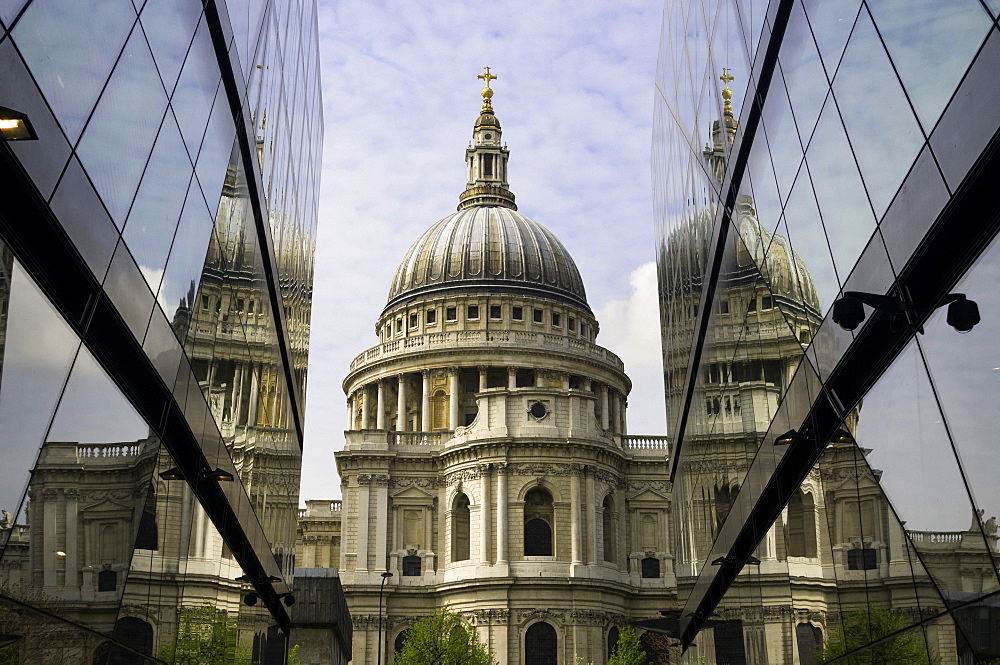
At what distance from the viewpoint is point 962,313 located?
29.0 ft

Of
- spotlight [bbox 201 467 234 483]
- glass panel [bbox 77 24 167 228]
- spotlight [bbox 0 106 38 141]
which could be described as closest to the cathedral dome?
spotlight [bbox 201 467 234 483]

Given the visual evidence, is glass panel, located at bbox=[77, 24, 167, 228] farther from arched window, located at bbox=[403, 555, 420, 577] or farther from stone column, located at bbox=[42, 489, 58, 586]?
arched window, located at bbox=[403, 555, 420, 577]

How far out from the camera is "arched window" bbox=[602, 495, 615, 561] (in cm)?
7481

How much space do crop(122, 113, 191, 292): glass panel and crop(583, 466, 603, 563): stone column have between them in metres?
60.7

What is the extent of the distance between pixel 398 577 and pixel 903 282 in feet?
220

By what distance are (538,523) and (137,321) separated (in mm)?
62491

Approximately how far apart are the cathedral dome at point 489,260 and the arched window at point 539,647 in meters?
32.7

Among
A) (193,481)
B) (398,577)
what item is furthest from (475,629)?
(193,481)

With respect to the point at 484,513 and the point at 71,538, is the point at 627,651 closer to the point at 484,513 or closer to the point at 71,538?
the point at 484,513

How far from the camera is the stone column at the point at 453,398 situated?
85250mm

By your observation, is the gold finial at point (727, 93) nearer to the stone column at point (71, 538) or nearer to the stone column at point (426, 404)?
the stone column at point (71, 538)

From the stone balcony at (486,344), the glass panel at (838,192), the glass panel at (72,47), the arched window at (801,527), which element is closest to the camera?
the glass panel at (72,47)

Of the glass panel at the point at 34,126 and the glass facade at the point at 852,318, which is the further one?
the glass facade at the point at 852,318

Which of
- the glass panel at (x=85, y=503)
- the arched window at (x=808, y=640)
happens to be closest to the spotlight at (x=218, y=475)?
the glass panel at (x=85, y=503)
